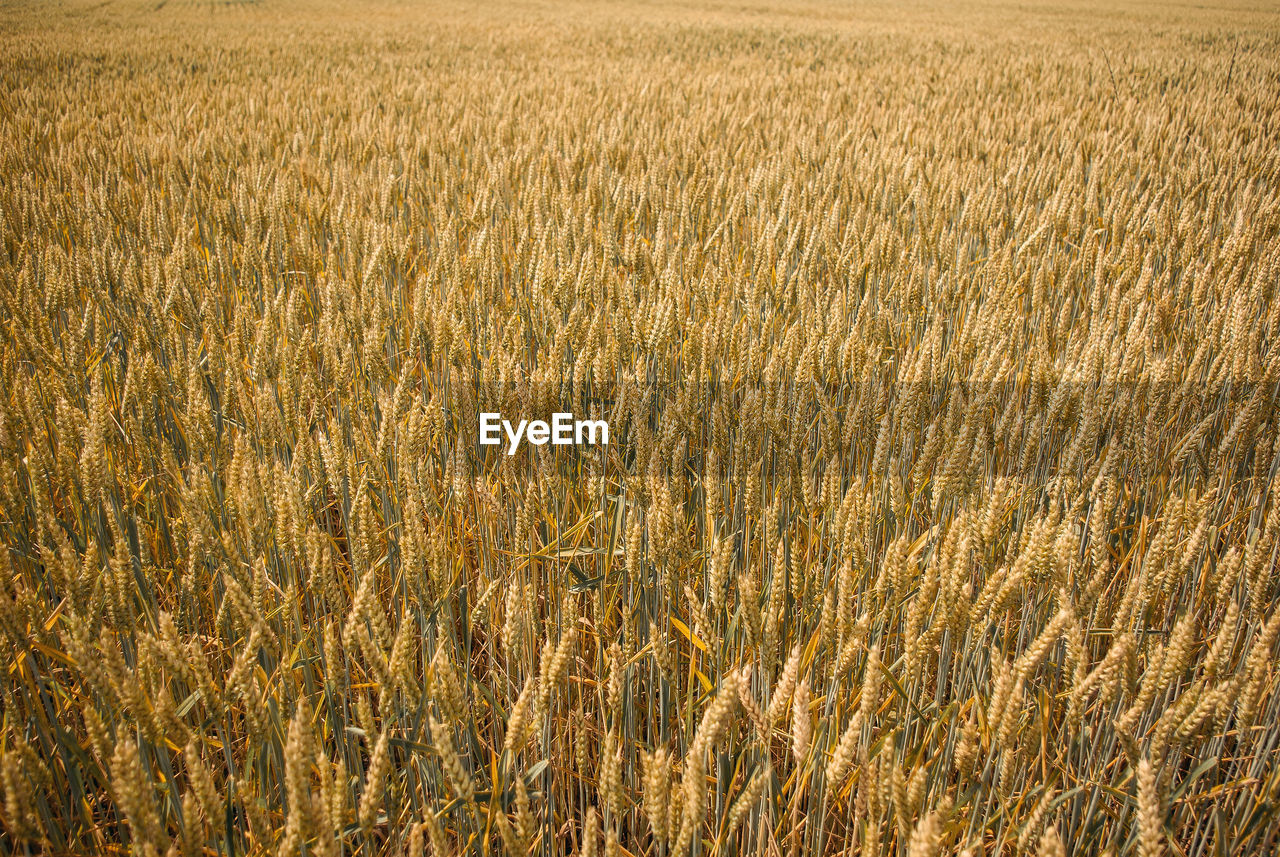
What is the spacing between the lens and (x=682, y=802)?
0.64 meters

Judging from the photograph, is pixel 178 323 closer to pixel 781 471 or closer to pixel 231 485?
pixel 231 485

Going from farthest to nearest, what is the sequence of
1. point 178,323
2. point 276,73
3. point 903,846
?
point 276,73 → point 178,323 → point 903,846

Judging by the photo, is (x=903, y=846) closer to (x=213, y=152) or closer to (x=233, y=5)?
(x=213, y=152)

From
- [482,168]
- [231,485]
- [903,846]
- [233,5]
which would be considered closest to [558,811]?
[903,846]

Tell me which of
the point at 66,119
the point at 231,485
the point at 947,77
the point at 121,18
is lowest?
the point at 231,485

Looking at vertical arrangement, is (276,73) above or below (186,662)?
above

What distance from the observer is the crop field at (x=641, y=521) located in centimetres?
73

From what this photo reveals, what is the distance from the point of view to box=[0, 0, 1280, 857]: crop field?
726 millimetres

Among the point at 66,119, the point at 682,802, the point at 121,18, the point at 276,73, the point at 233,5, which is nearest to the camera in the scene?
the point at 682,802

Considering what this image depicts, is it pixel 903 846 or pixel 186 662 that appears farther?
pixel 903 846

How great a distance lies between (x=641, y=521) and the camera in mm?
1256

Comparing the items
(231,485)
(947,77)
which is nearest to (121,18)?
(947,77)

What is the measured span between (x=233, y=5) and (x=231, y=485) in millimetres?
21081

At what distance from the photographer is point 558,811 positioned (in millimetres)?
1065
